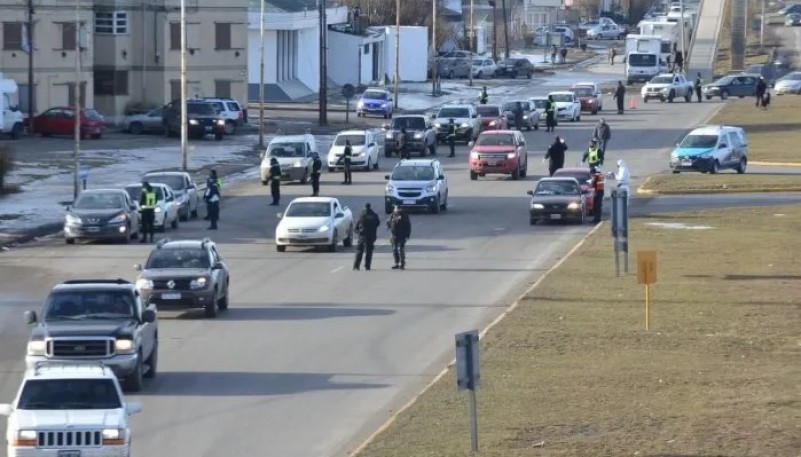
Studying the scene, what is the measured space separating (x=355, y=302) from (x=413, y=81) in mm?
85225

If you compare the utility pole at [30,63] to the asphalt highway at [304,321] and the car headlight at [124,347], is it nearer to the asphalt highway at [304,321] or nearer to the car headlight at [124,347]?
the asphalt highway at [304,321]

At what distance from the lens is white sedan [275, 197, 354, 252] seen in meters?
39.8

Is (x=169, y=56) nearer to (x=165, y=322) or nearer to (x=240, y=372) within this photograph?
(x=165, y=322)

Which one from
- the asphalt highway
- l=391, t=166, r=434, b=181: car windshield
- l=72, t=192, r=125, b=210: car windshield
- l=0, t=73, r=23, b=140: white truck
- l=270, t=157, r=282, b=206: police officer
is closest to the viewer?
the asphalt highway

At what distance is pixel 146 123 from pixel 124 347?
5551cm

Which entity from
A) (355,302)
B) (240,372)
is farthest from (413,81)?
(240,372)

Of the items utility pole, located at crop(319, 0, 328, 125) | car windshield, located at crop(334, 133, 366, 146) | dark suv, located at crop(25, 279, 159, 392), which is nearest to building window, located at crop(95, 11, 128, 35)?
utility pole, located at crop(319, 0, 328, 125)

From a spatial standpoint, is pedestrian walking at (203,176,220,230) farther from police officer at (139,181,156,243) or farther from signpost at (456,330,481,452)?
signpost at (456,330,481,452)

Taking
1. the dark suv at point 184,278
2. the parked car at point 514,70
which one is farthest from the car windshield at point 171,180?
the parked car at point 514,70

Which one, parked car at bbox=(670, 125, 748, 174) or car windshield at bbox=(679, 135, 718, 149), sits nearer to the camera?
parked car at bbox=(670, 125, 748, 174)

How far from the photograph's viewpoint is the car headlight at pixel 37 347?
22719mm

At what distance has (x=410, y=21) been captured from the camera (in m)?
132

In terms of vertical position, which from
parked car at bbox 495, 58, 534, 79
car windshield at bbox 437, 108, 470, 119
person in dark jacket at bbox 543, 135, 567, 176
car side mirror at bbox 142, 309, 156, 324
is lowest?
car side mirror at bbox 142, 309, 156, 324

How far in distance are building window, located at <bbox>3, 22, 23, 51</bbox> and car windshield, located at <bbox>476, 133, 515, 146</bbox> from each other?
3035cm
